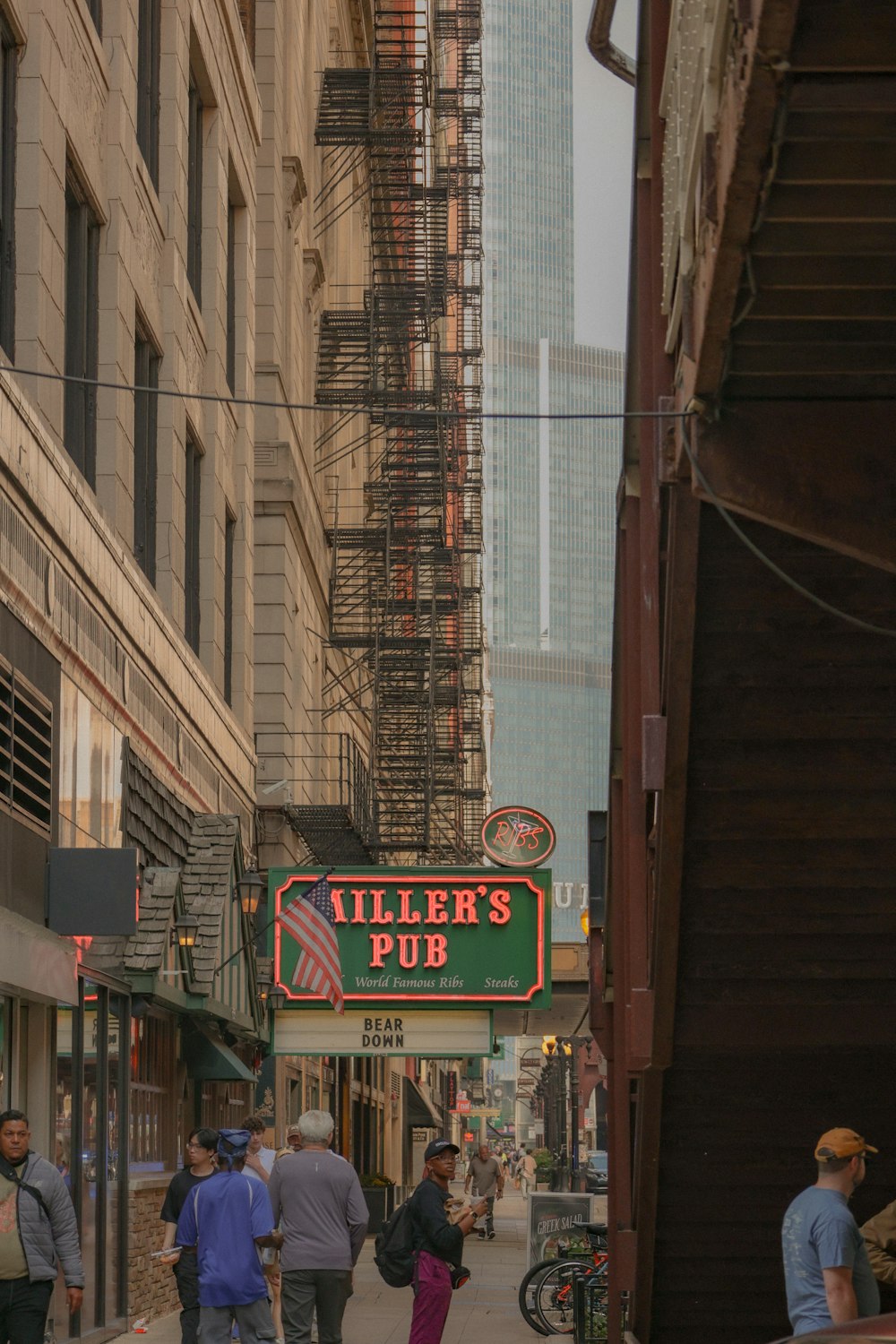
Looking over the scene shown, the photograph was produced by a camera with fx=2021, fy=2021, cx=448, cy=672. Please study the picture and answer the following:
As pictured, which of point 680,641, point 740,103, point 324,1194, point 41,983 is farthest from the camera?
point 41,983

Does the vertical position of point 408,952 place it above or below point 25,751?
below

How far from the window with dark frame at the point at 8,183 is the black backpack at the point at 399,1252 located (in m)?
6.98

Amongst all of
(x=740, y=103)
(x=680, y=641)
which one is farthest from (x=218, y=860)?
(x=740, y=103)

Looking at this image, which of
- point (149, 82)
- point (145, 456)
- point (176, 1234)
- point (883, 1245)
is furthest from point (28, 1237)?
point (149, 82)

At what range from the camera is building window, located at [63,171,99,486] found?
17.9 m

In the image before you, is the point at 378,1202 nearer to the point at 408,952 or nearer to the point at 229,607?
the point at 408,952

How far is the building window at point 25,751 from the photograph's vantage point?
537 inches

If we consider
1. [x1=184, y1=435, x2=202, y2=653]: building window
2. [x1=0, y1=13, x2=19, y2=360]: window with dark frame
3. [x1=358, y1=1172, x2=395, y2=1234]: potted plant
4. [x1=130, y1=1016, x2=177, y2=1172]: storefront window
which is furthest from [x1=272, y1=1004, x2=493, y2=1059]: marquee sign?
[x1=0, y1=13, x2=19, y2=360]: window with dark frame

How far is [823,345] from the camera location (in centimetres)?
778

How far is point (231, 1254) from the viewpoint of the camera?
11.5 meters

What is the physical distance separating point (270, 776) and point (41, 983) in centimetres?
1798

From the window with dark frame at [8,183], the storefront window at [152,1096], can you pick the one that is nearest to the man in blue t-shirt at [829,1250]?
the window with dark frame at [8,183]

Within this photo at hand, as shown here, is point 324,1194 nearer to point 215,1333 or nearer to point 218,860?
point 215,1333

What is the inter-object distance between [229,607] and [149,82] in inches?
321
